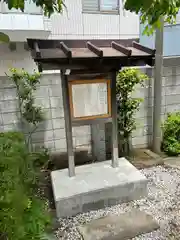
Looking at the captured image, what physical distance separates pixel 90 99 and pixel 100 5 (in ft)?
17.6

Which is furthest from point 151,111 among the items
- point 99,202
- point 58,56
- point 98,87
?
point 58,56

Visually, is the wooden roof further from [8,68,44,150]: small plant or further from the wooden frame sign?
[8,68,44,150]: small plant

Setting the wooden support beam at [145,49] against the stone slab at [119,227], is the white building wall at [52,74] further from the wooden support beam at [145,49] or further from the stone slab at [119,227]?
the stone slab at [119,227]

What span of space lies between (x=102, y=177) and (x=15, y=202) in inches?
106

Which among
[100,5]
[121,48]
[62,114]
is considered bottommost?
[62,114]

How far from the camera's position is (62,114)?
409 centimetres

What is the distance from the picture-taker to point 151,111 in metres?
4.62

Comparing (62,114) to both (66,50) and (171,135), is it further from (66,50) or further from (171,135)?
(171,135)

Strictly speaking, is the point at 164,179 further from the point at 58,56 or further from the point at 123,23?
the point at 123,23

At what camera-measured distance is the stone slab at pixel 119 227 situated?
245cm

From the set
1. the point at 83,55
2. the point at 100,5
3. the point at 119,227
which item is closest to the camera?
the point at 119,227

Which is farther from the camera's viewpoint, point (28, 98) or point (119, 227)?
point (28, 98)

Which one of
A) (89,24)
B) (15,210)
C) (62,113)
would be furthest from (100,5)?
(15,210)

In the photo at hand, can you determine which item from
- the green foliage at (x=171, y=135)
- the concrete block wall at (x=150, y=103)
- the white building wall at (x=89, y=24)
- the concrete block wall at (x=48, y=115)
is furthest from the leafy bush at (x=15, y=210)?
the white building wall at (x=89, y=24)
